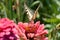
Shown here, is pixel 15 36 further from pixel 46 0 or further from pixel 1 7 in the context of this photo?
pixel 46 0

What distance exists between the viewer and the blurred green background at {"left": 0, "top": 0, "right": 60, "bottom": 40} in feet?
7.25

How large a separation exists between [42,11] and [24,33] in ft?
5.23

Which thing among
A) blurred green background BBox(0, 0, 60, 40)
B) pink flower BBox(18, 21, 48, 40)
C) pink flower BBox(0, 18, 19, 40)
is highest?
blurred green background BBox(0, 0, 60, 40)

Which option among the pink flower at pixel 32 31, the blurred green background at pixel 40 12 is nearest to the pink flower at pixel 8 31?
the pink flower at pixel 32 31

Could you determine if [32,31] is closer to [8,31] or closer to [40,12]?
[8,31]

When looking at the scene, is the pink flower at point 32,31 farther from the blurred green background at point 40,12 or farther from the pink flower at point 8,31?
the blurred green background at point 40,12

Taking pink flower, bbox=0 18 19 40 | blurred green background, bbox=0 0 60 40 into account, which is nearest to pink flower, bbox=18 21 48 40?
pink flower, bbox=0 18 19 40

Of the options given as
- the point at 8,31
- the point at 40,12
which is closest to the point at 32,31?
the point at 8,31

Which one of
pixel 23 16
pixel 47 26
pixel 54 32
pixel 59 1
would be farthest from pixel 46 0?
pixel 54 32

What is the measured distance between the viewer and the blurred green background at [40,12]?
7.25 ft

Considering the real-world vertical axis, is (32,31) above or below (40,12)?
below

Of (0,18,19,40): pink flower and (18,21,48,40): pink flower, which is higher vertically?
(0,18,19,40): pink flower

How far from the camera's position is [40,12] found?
2.88 metres

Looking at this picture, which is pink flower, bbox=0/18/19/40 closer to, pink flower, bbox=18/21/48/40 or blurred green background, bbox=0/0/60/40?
pink flower, bbox=18/21/48/40
